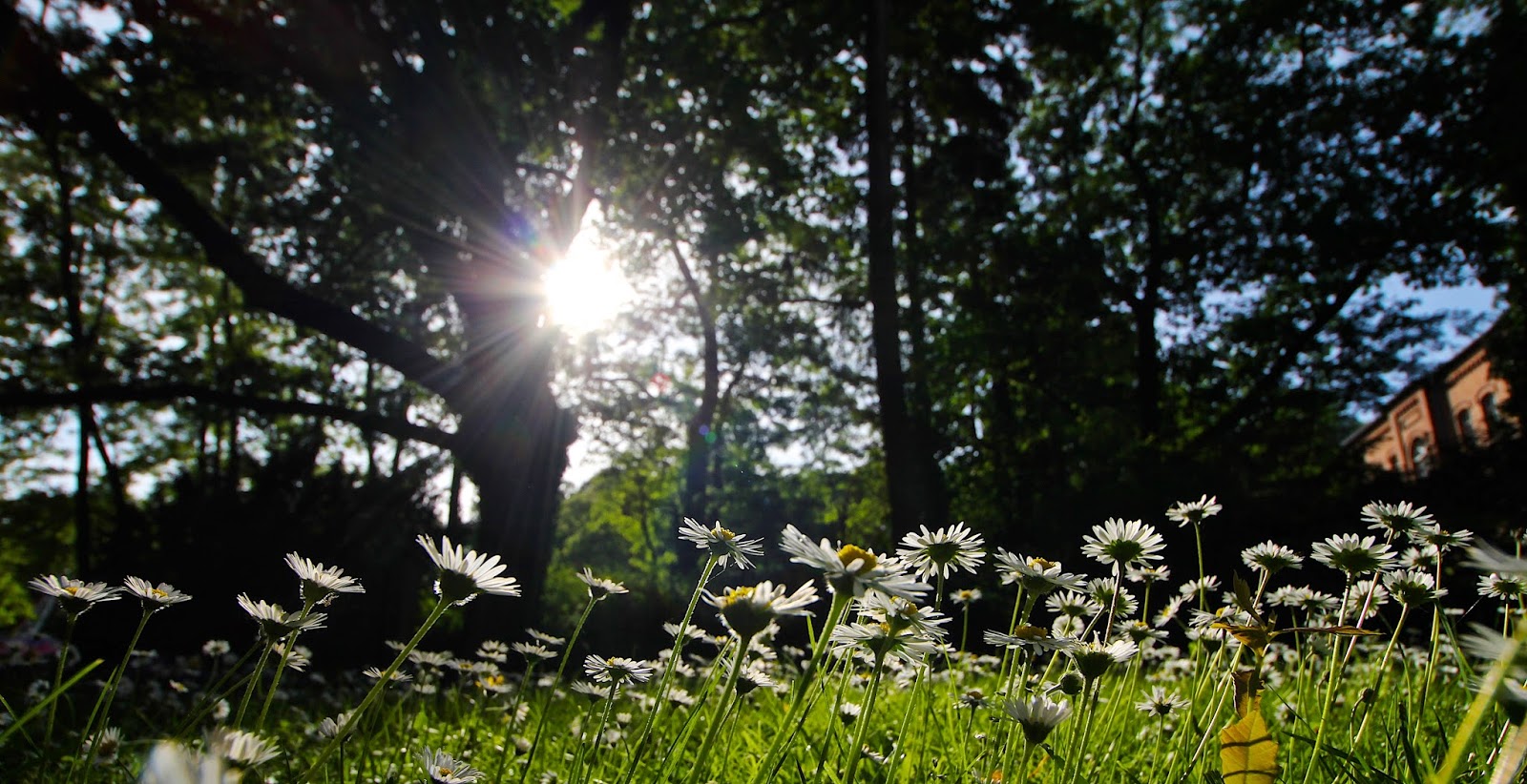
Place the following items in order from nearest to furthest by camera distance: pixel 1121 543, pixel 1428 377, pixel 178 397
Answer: pixel 1121 543
pixel 178 397
pixel 1428 377

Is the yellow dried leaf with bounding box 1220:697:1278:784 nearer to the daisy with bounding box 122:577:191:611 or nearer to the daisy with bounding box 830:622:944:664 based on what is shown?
the daisy with bounding box 830:622:944:664

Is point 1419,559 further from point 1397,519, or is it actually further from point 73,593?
point 73,593

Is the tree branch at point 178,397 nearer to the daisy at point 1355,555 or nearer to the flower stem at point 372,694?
the flower stem at point 372,694

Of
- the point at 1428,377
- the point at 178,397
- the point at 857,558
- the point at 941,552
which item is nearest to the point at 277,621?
the point at 857,558

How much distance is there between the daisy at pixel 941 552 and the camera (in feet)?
4.14

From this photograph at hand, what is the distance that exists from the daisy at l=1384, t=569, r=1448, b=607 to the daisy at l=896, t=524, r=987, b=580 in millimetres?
792

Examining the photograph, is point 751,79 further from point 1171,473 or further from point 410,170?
point 1171,473

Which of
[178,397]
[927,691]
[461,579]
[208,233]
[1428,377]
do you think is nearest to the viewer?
[461,579]

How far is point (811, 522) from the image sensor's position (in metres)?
18.2

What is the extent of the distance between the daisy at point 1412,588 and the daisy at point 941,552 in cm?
79

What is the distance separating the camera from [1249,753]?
3.51 feet

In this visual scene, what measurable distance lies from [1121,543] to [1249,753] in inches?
14.7

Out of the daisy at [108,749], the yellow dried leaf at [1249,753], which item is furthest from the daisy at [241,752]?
the daisy at [108,749]

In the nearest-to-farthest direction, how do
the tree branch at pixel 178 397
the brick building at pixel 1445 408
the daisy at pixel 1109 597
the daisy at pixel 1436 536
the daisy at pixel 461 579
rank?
the daisy at pixel 461 579
the daisy at pixel 1436 536
the daisy at pixel 1109 597
the tree branch at pixel 178 397
the brick building at pixel 1445 408
